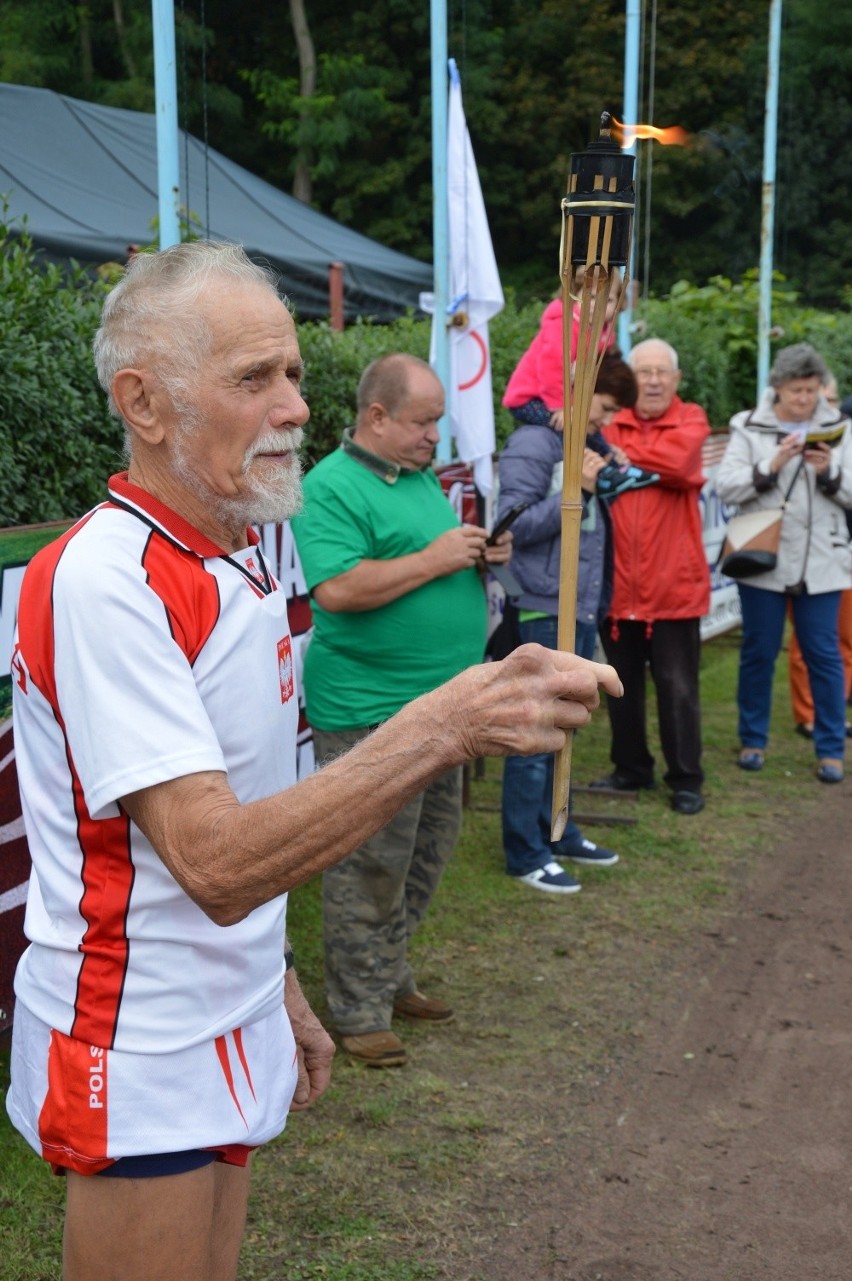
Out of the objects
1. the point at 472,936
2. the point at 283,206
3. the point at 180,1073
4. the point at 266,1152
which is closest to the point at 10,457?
the point at 266,1152

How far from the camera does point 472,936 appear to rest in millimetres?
5355

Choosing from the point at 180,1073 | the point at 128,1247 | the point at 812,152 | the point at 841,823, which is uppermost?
the point at 812,152

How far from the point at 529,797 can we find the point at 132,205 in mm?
10434

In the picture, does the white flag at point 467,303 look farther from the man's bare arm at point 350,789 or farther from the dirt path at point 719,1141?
the man's bare arm at point 350,789

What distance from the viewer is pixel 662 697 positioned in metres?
7.04

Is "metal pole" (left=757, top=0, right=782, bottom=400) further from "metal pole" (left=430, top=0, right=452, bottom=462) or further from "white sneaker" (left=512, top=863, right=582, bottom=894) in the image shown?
"white sneaker" (left=512, top=863, right=582, bottom=894)

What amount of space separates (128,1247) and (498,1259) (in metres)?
1.79

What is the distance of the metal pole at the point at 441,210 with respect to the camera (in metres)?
6.71

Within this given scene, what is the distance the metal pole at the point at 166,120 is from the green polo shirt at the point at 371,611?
119 centimetres

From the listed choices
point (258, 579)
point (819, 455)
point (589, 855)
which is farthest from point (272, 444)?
point (819, 455)

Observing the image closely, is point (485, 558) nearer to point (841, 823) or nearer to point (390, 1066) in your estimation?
point (390, 1066)

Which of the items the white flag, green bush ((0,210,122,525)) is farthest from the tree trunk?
green bush ((0,210,122,525))

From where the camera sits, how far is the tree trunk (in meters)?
29.2

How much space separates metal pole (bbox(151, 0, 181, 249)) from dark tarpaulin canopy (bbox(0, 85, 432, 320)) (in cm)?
661
